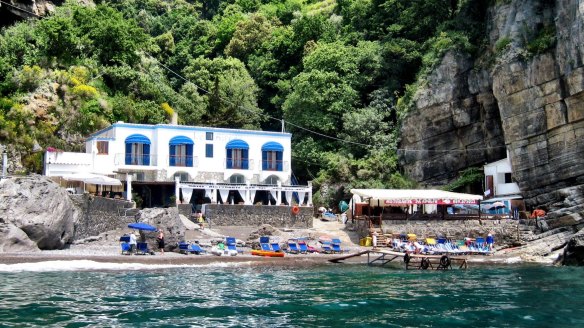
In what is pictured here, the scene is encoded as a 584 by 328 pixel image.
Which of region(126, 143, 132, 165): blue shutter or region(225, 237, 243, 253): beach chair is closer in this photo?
region(225, 237, 243, 253): beach chair

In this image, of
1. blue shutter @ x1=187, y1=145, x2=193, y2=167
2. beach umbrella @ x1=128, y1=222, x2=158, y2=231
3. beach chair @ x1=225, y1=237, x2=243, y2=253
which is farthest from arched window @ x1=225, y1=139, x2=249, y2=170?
beach umbrella @ x1=128, y1=222, x2=158, y2=231

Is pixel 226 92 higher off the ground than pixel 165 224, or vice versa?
pixel 226 92

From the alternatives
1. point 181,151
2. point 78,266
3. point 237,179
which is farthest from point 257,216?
point 78,266

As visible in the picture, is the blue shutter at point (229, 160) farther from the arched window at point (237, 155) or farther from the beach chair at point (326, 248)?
the beach chair at point (326, 248)

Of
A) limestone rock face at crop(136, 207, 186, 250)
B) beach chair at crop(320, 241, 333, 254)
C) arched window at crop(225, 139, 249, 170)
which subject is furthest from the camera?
arched window at crop(225, 139, 249, 170)

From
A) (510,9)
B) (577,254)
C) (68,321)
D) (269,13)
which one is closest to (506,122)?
(510,9)

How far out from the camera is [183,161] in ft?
150

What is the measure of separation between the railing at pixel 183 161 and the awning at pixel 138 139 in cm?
206

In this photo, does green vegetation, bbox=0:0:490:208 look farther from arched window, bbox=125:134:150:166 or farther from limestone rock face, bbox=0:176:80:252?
limestone rock face, bbox=0:176:80:252

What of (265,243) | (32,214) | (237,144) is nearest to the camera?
(32,214)

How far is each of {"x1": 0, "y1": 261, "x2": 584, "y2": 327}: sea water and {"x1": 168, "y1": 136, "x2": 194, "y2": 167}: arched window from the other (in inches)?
658

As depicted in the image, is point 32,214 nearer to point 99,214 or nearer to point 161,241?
point 99,214

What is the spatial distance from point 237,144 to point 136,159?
735cm

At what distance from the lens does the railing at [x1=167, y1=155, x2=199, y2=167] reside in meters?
45.5
